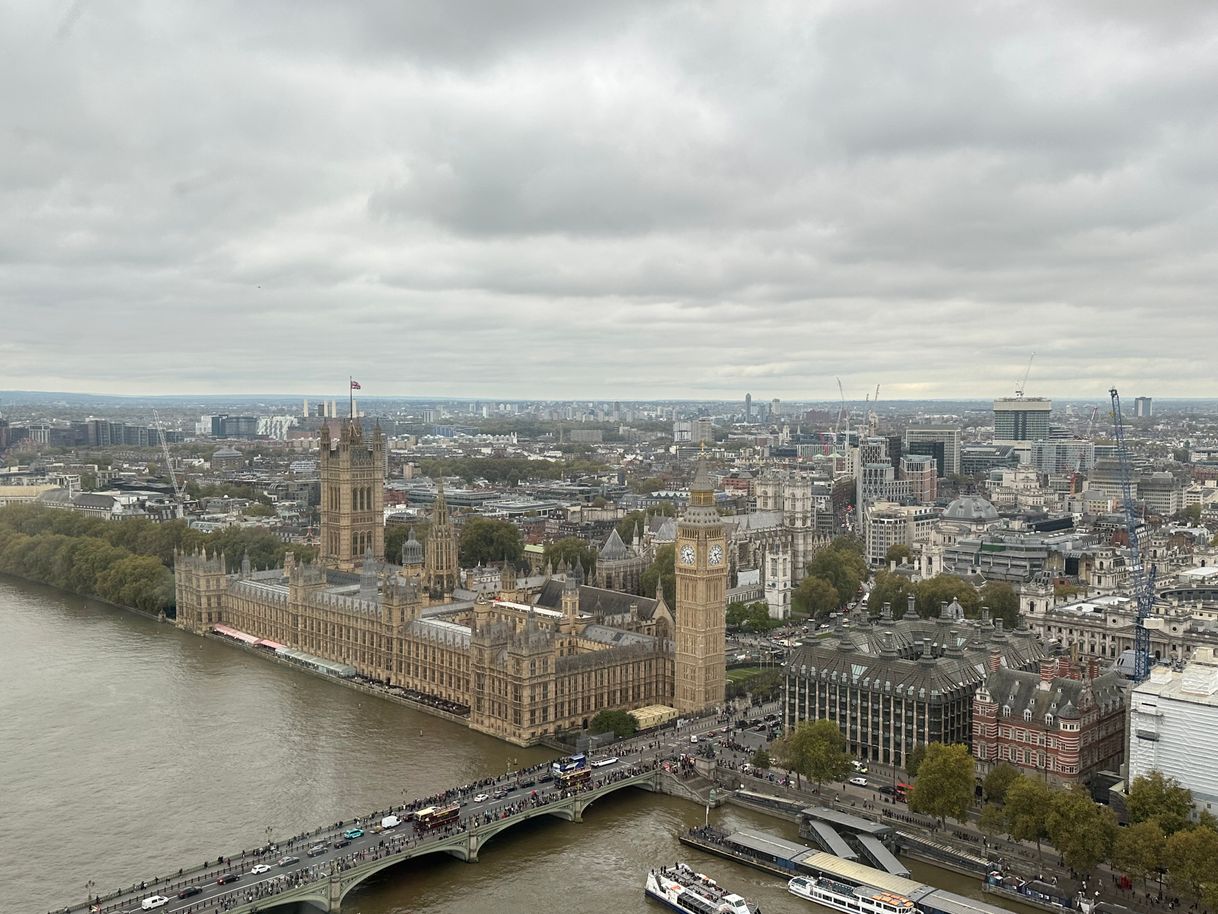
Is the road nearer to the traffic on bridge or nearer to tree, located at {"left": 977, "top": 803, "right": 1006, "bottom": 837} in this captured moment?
the traffic on bridge

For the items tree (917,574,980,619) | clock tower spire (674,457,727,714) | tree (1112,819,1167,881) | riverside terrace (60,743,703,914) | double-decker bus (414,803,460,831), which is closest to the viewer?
riverside terrace (60,743,703,914)

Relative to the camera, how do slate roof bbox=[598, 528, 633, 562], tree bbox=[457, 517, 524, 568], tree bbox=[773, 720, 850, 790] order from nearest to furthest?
tree bbox=[773, 720, 850, 790] < slate roof bbox=[598, 528, 633, 562] < tree bbox=[457, 517, 524, 568]

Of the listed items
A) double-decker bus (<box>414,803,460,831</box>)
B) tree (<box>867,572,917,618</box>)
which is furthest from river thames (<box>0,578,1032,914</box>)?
tree (<box>867,572,917,618</box>)

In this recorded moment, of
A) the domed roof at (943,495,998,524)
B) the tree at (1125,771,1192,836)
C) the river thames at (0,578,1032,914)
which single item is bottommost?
the river thames at (0,578,1032,914)

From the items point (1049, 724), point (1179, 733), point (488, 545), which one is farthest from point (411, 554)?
point (1179, 733)

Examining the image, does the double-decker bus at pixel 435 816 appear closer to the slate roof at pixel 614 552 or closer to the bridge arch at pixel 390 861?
the bridge arch at pixel 390 861

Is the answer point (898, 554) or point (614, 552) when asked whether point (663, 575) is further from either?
point (898, 554)

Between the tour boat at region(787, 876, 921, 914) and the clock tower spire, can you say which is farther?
the clock tower spire
